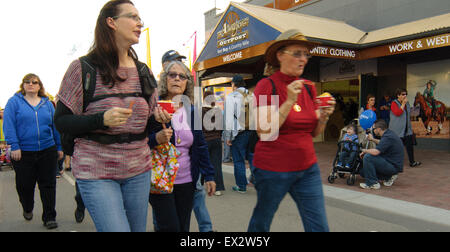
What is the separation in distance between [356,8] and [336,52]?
370 cm

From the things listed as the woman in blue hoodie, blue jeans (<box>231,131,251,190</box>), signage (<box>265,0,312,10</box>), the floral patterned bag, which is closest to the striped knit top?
the floral patterned bag

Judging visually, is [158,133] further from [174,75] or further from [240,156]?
[240,156]

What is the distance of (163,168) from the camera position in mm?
2424

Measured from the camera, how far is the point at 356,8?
11852 mm

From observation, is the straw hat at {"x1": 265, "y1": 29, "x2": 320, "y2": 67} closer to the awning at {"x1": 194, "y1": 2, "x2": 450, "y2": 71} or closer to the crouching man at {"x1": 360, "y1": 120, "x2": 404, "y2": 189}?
the crouching man at {"x1": 360, "y1": 120, "x2": 404, "y2": 189}

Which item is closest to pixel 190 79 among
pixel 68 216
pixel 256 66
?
pixel 68 216

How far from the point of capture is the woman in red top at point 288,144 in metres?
2.34

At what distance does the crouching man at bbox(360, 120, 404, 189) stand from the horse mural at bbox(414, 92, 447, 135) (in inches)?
220

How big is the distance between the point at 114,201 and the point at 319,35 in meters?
8.70

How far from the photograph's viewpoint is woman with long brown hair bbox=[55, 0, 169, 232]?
5.87ft

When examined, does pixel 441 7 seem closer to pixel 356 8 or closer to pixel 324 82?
pixel 356 8

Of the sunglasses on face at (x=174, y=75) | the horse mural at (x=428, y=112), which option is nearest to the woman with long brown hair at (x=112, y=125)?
the sunglasses on face at (x=174, y=75)

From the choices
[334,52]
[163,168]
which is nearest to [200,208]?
[163,168]

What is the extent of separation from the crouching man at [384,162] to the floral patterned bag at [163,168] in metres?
4.63
